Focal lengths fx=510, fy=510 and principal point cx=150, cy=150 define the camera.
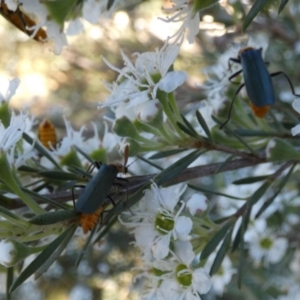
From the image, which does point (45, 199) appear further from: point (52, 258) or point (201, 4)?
point (201, 4)

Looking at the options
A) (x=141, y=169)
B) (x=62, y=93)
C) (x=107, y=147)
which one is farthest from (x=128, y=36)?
(x=107, y=147)

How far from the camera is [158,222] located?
0.57 m

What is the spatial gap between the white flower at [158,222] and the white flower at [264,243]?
0.53m

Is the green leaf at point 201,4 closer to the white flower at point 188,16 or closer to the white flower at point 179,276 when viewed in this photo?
the white flower at point 188,16

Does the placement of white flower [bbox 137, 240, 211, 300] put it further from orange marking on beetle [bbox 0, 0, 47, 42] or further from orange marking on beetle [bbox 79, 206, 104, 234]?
orange marking on beetle [bbox 0, 0, 47, 42]

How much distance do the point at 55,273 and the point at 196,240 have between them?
4.10 ft

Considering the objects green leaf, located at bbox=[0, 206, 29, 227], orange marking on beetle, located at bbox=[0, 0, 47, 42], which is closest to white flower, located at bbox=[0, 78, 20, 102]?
orange marking on beetle, located at bbox=[0, 0, 47, 42]

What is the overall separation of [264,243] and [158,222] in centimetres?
57

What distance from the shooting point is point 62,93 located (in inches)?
96.9

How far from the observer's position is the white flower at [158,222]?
21.3 inches

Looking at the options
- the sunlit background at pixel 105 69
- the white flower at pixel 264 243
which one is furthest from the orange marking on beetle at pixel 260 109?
the white flower at pixel 264 243

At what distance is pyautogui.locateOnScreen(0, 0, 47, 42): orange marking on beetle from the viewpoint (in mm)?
608

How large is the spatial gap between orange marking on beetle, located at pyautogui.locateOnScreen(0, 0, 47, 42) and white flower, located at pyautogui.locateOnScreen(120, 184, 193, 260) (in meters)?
0.27

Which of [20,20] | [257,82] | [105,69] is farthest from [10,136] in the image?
[105,69]
